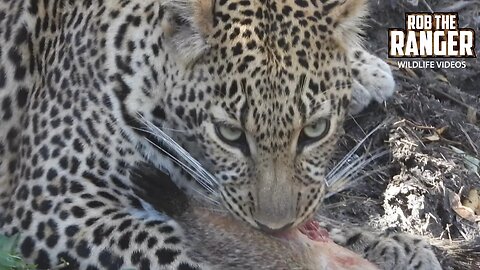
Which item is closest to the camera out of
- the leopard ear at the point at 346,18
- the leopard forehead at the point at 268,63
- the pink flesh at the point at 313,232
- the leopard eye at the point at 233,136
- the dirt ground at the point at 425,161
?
the leopard forehead at the point at 268,63

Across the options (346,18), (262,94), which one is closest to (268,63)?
(262,94)

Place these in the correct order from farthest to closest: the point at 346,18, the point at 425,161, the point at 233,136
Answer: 1. the point at 425,161
2. the point at 346,18
3. the point at 233,136

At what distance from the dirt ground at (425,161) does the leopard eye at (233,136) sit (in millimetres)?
1722

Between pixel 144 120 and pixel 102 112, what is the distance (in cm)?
27

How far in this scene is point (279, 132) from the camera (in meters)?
5.60

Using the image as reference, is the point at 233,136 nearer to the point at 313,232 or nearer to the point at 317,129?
the point at 317,129

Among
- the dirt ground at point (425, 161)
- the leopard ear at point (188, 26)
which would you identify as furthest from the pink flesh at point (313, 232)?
the leopard ear at point (188, 26)

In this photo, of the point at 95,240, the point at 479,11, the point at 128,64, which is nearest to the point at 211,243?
the point at 95,240

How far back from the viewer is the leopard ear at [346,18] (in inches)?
231

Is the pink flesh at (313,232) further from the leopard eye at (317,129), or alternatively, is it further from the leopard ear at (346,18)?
the leopard ear at (346,18)

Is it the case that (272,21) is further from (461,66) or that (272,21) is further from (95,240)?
(461,66)

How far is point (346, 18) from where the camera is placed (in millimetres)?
5922

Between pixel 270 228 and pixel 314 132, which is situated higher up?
pixel 314 132

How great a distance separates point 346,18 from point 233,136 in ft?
2.82
